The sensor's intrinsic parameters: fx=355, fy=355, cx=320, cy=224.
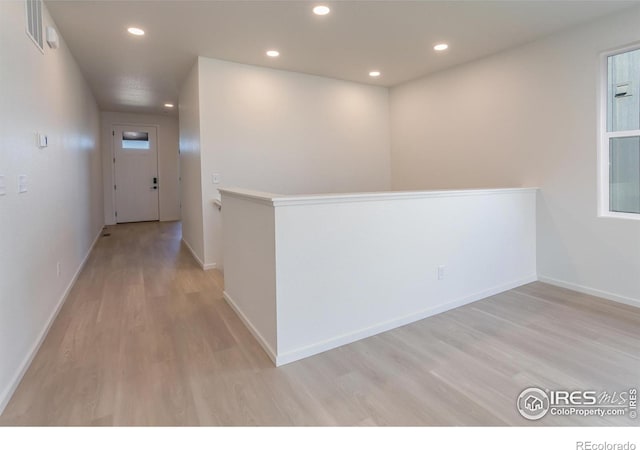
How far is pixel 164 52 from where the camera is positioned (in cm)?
405

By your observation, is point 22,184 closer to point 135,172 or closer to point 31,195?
point 31,195

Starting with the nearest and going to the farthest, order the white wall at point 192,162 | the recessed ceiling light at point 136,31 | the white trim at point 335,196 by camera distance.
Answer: the white trim at point 335,196 < the recessed ceiling light at point 136,31 < the white wall at point 192,162

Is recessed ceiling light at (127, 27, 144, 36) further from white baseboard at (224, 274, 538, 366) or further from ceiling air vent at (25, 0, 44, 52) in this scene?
white baseboard at (224, 274, 538, 366)

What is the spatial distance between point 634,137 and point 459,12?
6.27ft

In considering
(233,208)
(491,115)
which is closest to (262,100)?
(233,208)

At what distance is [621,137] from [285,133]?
11.9 ft

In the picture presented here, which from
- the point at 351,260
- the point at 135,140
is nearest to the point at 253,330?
the point at 351,260

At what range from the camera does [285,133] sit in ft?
15.8

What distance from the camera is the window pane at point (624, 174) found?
3.19 m

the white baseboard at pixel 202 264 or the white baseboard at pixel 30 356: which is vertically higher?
the white baseboard at pixel 202 264

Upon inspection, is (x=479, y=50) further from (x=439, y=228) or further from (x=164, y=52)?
(x=164, y=52)

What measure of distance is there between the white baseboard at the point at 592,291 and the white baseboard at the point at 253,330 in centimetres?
318

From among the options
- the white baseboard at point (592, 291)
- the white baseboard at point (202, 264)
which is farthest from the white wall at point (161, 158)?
the white baseboard at point (592, 291)

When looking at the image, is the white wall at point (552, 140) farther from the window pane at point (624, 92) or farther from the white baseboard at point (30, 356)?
the white baseboard at point (30, 356)
